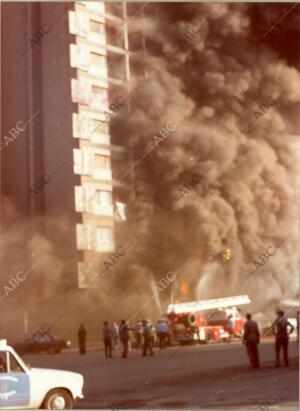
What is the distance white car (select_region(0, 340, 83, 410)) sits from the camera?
9133mm

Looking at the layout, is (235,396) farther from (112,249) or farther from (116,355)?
(112,249)

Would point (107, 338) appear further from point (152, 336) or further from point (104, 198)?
point (104, 198)

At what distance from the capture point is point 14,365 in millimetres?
9227

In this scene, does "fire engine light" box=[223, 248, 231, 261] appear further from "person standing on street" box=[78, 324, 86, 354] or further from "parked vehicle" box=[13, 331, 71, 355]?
"parked vehicle" box=[13, 331, 71, 355]

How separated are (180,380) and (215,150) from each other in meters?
3.82

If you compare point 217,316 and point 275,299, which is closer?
point 217,316

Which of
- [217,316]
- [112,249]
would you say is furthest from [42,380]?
[217,316]

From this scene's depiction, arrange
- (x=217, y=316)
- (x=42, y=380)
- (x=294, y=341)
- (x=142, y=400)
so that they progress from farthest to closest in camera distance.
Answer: (x=294, y=341) → (x=217, y=316) → (x=142, y=400) → (x=42, y=380)

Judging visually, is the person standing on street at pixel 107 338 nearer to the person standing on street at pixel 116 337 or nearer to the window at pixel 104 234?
the person standing on street at pixel 116 337

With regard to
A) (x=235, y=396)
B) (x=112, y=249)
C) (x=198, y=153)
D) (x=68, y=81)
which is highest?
(x=68, y=81)

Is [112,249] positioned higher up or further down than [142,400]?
higher up

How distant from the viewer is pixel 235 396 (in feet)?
35.2

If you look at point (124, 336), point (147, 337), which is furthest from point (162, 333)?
point (124, 336)

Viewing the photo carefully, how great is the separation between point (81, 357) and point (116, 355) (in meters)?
0.55
